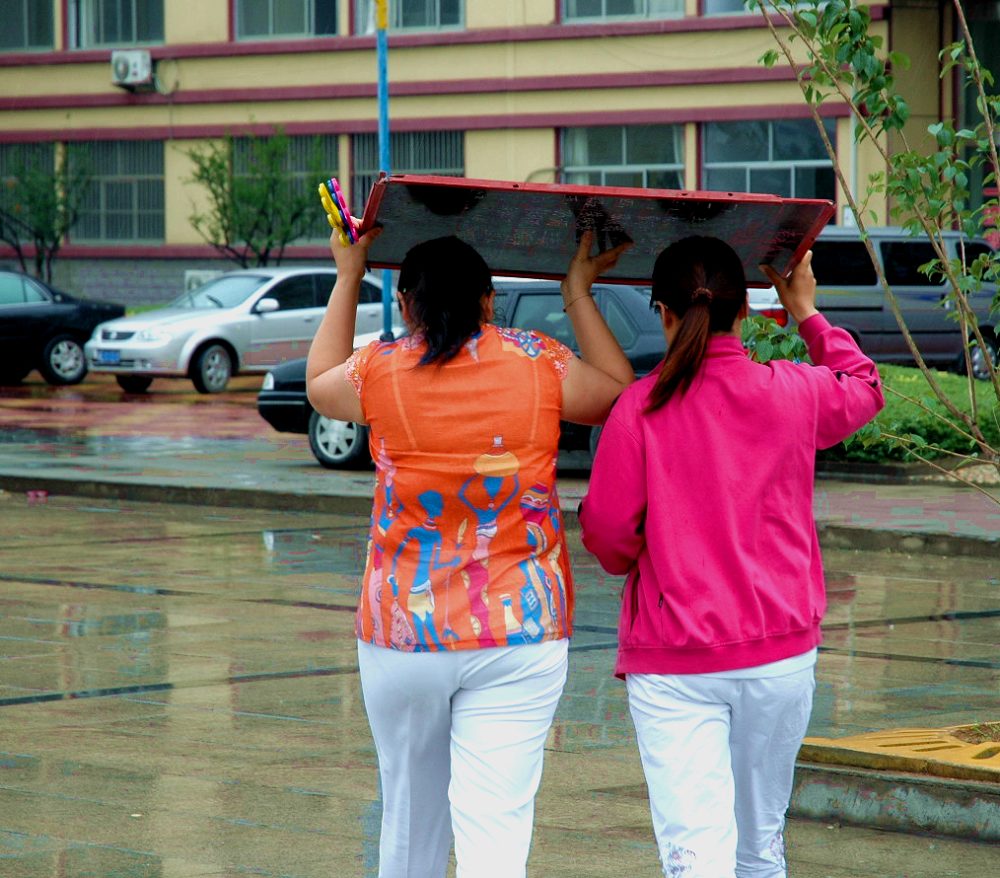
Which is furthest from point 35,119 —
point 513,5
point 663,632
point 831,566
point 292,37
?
point 663,632

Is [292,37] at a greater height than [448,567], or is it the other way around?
[292,37]

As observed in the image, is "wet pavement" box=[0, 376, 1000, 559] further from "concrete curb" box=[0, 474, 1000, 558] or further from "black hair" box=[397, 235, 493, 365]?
"black hair" box=[397, 235, 493, 365]

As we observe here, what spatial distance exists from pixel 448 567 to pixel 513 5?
33994mm

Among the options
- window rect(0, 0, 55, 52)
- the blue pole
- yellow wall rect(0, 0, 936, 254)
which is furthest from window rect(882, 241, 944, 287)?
window rect(0, 0, 55, 52)

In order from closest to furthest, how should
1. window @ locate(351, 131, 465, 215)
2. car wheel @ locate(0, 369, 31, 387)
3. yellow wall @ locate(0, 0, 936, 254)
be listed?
car wheel @ locate(0, 369, 31, 387)
yellow wall @ locate(0, 0, 936, 254)
window @ locate(351, 131, 465, 215)

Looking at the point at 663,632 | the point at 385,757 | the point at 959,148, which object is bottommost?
the point at 385,757

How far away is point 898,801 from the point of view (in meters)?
5.71

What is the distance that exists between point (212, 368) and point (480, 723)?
24.4 meters

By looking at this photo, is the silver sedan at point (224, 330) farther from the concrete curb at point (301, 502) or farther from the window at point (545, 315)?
the window at point (545, 315)

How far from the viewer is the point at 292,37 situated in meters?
39.2

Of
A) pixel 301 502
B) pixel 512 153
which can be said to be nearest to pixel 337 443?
pixel 301 502

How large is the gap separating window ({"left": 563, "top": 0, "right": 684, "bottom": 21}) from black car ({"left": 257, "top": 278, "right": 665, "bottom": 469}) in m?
19.8

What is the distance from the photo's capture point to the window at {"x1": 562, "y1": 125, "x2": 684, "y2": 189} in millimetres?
36094

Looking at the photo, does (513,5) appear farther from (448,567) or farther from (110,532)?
(448,567)
